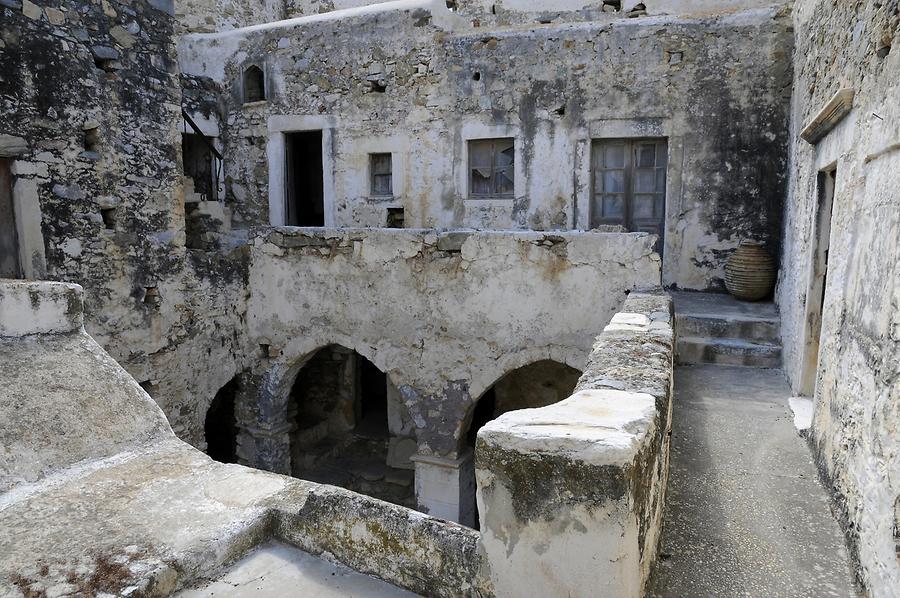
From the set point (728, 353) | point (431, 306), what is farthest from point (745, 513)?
point (431, 306)

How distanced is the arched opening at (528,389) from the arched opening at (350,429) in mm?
1452

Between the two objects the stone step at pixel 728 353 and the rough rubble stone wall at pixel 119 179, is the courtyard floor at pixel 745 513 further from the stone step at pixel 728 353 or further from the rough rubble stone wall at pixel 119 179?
the rough rubble stone wall at pixel 119 179

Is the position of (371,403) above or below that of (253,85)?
below

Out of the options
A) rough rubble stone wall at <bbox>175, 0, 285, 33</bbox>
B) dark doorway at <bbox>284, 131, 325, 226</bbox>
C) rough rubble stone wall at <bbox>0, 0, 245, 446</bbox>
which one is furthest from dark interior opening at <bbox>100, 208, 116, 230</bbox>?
rough rubble stone wall at <bbox>175, 0, 285, 33</bbox>

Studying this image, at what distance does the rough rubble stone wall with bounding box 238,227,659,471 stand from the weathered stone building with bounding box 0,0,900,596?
4cm

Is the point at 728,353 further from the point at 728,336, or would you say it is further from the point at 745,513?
the point at 745,513

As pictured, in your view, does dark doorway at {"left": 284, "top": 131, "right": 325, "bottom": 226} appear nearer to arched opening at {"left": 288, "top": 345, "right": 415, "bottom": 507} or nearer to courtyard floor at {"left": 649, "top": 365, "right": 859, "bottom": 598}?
arched opening at {"left": 288, "top": 345, "right": 415, "bottom": 507}

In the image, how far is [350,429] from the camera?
1092cm

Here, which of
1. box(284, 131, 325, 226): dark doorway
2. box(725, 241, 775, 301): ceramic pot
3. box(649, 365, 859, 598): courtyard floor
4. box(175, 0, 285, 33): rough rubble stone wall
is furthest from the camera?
box(175, 0, 285, 33): rough rubble stone wall

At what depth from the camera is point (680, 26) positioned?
8531mm

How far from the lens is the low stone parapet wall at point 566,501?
5.22 feet

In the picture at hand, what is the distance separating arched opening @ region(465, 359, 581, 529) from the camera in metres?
9.11

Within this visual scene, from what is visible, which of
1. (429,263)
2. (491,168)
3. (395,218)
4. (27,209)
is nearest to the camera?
(27,209)

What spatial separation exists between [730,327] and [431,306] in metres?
3.26
